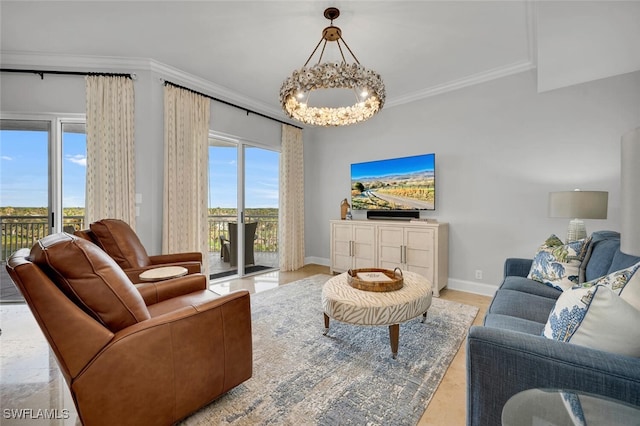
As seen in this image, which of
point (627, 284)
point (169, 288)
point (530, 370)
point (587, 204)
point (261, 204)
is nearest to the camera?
point (530, 370)

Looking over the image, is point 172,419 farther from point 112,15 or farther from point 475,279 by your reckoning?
point 475,279

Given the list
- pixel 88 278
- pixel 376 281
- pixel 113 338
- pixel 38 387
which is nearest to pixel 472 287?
pixel 376 281

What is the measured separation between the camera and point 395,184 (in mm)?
4020

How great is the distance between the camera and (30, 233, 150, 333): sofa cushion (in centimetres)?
108

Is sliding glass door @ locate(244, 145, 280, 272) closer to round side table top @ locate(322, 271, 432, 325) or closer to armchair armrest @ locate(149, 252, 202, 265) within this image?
armchair armrest @ locate(149, 252, 202, 265)

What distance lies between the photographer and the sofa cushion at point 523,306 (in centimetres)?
164

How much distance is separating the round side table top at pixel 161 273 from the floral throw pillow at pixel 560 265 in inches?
113

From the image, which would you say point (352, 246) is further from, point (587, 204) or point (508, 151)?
point (587, 204)

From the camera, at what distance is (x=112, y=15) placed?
2.30m

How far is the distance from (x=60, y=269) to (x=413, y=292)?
212 cm

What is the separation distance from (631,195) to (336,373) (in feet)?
5.69

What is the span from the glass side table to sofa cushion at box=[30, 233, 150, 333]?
1.51 m

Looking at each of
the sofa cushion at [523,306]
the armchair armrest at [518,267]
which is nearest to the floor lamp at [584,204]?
the armchair armrest at [518,267]

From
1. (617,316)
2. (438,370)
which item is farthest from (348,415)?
(617,316)
